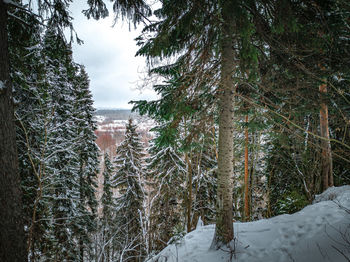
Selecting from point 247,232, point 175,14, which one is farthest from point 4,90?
point 247,232

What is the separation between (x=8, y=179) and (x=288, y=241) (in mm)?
5588

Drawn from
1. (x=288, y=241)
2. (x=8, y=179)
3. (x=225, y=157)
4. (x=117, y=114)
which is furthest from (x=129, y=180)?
(x=117, y=114)

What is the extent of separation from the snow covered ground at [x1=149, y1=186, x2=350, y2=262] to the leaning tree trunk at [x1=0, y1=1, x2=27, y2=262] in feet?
9.96

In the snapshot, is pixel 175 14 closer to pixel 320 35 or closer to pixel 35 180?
pixel 320 35

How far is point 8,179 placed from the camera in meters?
2.83

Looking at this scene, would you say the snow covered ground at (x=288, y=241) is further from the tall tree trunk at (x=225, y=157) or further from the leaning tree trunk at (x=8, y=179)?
the leaning tree trunk at (x=8, y=179)

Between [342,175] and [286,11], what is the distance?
8.24 meters

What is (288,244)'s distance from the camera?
3328mm

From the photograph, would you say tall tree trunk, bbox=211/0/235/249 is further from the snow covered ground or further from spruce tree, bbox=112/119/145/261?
spruce tree, bbox=112/119/145/261

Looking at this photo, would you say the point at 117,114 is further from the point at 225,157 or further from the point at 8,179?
the point at 225,157

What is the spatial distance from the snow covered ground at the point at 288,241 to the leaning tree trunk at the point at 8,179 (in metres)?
3.04

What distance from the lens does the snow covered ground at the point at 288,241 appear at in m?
2.75

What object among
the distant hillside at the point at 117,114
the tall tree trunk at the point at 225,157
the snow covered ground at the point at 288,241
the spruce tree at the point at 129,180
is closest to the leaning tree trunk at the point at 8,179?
the snow covered ground at the point at 288,241

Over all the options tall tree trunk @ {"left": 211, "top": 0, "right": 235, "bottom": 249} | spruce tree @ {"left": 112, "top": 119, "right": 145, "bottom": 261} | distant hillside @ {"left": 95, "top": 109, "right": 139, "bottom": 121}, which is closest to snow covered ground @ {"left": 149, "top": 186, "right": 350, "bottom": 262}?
tall tree trunk @ {"left": 211, "top": 0, "right": 235, "bottom": 249}
